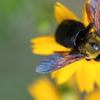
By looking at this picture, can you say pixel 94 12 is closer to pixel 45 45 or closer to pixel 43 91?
pixel 45 45

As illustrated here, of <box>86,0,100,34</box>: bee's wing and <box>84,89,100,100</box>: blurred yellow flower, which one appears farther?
<box>84,89,100,100</box>: blurred yellow flower

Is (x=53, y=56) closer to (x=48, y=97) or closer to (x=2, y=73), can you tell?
(x=48, y=97)

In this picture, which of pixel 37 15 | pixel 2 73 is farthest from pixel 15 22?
pixel 2 73

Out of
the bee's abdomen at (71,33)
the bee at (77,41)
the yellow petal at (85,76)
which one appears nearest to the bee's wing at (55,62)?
the bee at (77,41)

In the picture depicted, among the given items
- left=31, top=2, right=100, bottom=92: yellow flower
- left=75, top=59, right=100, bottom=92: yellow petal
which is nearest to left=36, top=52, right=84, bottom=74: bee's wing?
left=31, top=2, right=100, bottom=92: yellow flower

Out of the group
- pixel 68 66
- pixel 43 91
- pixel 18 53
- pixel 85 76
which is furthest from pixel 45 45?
pixel 18 53

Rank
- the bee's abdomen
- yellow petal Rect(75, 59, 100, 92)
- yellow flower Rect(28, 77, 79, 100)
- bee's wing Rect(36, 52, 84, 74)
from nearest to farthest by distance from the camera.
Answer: bee's wing Rect(36, 52, 84, 74) → the bee's abdomen → yellow petal Rect(75, 59, 100, 92) → yellow flower Rect(28, 77, 79, 100)

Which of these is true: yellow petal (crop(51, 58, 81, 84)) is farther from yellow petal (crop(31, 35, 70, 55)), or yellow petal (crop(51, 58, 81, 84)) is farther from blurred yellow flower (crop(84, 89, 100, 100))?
blurred yellow flower (crop(84, 89, 100, 100))
